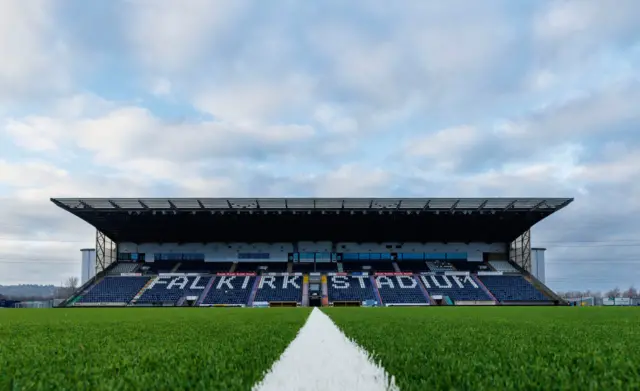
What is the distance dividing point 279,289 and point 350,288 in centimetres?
526

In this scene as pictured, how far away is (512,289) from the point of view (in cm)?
3500

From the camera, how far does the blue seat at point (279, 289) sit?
109 ft

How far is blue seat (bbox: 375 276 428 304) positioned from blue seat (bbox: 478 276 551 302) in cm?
553

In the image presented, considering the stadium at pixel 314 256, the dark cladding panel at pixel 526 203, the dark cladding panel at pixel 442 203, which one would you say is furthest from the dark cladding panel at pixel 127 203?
the dark cladding panel at pixel 526 203

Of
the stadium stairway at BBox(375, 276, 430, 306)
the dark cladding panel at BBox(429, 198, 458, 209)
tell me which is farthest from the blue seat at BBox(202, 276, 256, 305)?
the dark cladding panel at BBox(429, 198, 458, 209)

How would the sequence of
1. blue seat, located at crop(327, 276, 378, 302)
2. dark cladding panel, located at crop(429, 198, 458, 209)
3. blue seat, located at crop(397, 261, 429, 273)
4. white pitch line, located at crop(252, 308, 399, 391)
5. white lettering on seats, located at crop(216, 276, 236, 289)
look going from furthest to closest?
1. blue seat, located at crop(397, 261, 429, 273)
2. white lettering on seats, located at crop(216, 276, 236, 289)
3. blue seat, located at crop(327, 276, 378, 302)
4. dark cladding panel, located at crop(429, 198, 458, 209)
5. white pitch line, located at crop(252, 308, 399, 391)

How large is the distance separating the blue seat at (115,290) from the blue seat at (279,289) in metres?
8.97

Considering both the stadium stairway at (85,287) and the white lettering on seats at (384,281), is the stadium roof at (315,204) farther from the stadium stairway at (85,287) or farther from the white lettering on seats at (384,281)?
the stadium stairway at (85,287)

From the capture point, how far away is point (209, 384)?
165 cm

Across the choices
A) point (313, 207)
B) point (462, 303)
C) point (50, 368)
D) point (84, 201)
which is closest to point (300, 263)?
point (313, 207)

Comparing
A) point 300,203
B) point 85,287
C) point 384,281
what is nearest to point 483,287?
point 384,281

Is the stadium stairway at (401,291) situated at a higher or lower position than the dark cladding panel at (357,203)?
lower

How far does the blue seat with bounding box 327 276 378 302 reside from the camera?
1307 inches

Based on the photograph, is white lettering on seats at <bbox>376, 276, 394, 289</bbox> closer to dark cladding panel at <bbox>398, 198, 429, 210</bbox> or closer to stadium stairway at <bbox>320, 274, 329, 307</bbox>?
stadium stairway at <bbox>320, 274, 329, 307</bbox>
